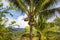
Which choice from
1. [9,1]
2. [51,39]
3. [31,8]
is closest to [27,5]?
[31,8]

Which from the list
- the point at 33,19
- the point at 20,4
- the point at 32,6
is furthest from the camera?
the point at 32,6

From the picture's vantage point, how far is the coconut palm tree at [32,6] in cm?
1476

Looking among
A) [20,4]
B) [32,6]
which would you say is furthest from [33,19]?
[20,4]

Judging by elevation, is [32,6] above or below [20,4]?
below

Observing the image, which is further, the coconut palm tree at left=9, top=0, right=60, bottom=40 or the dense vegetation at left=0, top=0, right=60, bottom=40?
the coconut palm tree at left=9, top=0, right=60, bottom=40

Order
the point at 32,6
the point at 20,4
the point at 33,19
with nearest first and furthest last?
the point at 20,4, the point at 33,19, the point at 32,6

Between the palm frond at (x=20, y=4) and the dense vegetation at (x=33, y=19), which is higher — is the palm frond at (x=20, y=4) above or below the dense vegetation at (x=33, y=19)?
above

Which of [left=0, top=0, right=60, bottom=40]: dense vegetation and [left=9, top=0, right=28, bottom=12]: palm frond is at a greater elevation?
[left=9, top=0, right=28, bottom=12]: palm frond

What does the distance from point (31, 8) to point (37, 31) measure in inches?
157

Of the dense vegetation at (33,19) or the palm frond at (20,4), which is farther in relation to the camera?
the palm frond at (20,4)

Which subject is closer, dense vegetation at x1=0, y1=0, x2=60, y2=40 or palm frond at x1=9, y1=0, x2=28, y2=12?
dense vegetation at x1=0, y1=0, x2=60, y2=40

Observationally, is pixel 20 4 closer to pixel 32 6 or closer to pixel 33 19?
pixel 32 6

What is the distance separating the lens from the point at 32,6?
49.5 feet

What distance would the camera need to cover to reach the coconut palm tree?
1476cm
